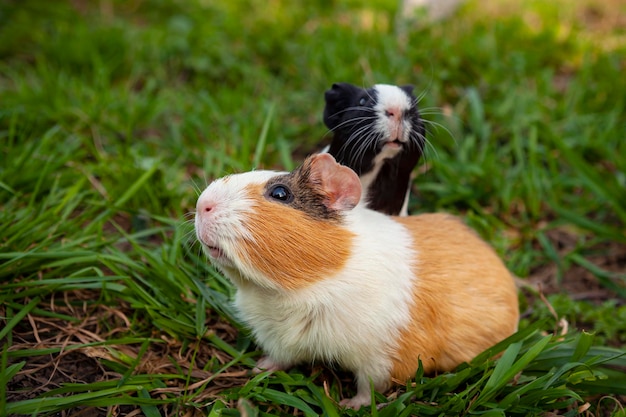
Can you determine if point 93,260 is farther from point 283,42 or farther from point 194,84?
point 283,42

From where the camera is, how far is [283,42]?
21.2 ft

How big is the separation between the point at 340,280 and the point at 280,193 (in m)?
0.47

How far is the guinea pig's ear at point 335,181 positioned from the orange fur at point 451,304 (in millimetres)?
500

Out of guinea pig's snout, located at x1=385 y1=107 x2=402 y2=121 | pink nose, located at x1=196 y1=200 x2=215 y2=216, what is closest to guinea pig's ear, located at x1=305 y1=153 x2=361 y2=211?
pink nose, located at x1=196 y1=200 x2=215 y2=216

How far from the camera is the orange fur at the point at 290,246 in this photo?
103 inches

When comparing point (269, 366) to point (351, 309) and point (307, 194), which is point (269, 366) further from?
point (307, 194)

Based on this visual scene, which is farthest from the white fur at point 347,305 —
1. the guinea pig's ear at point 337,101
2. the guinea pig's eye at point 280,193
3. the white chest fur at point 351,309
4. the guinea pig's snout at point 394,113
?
the guinea pig's ear at point 337,101

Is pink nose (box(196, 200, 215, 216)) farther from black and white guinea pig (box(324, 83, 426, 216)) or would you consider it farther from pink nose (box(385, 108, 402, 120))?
pink nose (box(385, 108, 402, 120))

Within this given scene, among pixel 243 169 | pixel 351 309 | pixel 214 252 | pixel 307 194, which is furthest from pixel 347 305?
pixel 243 169

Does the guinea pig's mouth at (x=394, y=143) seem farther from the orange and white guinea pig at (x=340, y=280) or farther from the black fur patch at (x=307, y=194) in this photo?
the black fur patch at (x=307, y=194)

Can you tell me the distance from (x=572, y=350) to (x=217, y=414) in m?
1.82

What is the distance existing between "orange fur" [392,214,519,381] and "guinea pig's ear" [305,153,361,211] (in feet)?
1.64

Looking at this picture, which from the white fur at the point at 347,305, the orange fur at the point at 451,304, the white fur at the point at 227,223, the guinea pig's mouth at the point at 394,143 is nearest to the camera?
the white fur at the point at 227,223

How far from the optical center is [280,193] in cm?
276
